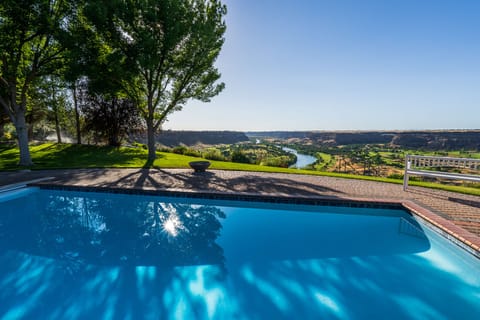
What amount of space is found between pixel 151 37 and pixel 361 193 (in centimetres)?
1110

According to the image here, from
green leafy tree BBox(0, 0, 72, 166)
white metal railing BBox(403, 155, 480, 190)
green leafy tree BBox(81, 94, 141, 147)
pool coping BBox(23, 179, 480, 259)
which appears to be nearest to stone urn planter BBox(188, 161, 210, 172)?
pool coping BBox(23, 179, 480, 259)

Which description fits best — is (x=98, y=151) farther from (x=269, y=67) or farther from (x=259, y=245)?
(x=259, y=245)

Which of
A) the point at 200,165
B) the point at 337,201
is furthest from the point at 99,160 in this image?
the point at 337,201

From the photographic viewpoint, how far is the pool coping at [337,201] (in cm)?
410

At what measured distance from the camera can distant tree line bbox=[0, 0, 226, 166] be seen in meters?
10.0

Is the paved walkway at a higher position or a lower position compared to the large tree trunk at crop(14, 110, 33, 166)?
lower

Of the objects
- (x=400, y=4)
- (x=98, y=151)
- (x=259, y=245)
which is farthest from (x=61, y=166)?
(x=400, y=4)

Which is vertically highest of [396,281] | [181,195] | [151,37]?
[151,37]

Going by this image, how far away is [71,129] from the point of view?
22.5 meters

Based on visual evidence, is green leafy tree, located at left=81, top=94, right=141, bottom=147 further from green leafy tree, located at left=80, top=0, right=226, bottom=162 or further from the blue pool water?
the blue pool water

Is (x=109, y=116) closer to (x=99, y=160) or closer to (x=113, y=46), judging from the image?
(x=99, y=160)

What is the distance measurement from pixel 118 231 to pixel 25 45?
41.6 feet

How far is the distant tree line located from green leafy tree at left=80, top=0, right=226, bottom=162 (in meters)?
0.04

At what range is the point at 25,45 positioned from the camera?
37.0ft
